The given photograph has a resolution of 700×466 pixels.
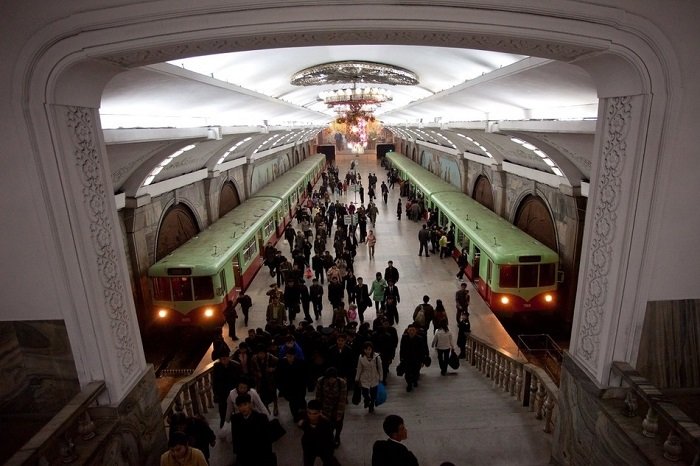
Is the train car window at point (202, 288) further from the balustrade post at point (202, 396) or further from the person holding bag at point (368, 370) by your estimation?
the person holding bag at point (368, 370)

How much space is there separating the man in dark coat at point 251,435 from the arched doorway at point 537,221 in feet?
29.3

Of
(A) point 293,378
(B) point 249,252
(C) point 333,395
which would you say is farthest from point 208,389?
(B) point 249,252

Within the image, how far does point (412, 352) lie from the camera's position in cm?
577

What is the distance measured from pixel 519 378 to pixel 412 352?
1425 millimetres

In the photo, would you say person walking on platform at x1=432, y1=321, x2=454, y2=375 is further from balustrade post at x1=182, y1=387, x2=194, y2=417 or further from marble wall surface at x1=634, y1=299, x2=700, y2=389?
balustrade post at x1=182, y1=387, x2=194, y2=417

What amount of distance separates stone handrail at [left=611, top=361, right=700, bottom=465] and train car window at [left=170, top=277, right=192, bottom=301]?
812cm

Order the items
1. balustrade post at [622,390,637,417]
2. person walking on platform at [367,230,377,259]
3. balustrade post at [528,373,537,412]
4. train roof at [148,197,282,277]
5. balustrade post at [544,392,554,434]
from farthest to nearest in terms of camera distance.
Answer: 1. person walking on platform at [367,230,377,259]
2. train roof at [148,197,282,277]
3. balustrade post at [528,373,537,412]
4. balustrade post at [544,392,554,434]
5. balustrade post at [622,390,637,417]

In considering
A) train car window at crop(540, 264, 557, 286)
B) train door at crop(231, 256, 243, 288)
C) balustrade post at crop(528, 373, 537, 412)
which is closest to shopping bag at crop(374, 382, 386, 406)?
balustrade post at crop(528, 373, 537, 412)

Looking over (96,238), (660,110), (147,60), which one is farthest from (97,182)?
(660,110)

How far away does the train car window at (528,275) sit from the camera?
31.3ft

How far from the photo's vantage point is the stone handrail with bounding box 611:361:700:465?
104 inches

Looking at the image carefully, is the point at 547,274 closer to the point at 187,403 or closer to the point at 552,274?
the point at 552,274

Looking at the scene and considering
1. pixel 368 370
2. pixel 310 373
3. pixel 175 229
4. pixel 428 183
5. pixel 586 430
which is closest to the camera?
pixel 586 430

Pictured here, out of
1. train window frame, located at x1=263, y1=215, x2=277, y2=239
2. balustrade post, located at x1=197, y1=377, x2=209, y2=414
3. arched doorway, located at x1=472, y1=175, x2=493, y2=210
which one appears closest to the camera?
balustrade post, located at x1=197, y1=377, x2=209, y2=414
